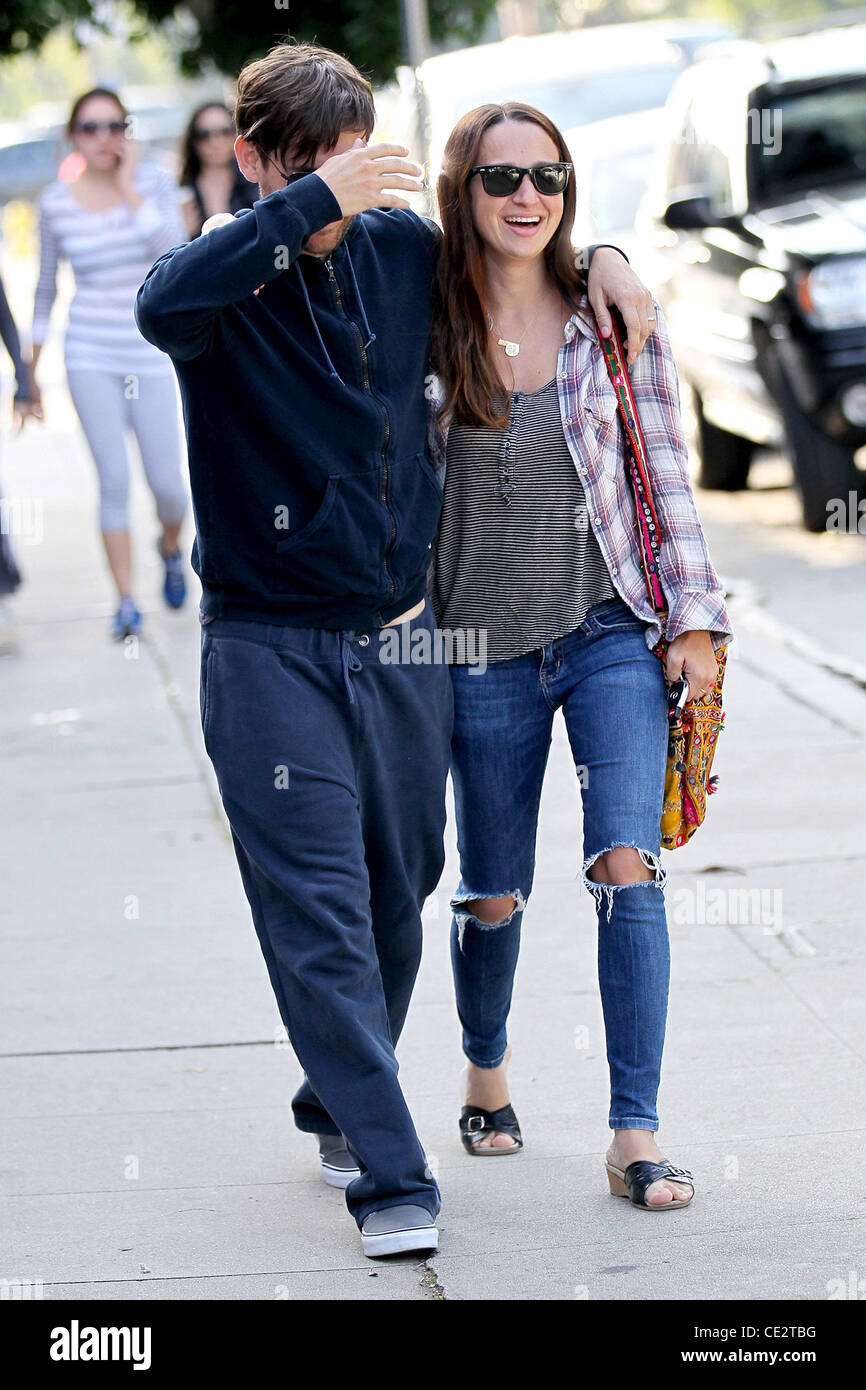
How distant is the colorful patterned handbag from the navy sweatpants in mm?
460

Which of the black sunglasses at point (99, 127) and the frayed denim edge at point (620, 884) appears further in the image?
the black sunglasses at point (99, 127)

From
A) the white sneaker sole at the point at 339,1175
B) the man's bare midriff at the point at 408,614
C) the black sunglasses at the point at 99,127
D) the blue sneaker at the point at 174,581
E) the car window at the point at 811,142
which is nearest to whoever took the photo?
the man's bare midriff at the point at 408,614

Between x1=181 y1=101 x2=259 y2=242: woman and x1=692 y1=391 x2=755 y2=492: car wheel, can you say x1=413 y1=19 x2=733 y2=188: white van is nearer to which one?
x1=692 y1=391 x2=755 y2=492: car wheel

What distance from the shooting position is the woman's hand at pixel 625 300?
11.6ft

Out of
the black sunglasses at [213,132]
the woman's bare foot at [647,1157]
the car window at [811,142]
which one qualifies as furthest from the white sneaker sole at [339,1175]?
the car window at [811,142]

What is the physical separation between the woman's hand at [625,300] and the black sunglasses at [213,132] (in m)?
5.06

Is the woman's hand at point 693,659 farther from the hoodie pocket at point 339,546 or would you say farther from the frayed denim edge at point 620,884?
the hoodie pocket at point 339,546

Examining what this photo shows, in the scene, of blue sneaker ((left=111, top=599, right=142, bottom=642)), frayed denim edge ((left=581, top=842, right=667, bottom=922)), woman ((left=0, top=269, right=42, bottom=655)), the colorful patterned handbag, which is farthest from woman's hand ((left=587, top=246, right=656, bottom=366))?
blue sneaker ((left=111, top=599, right=142, bottom=642))

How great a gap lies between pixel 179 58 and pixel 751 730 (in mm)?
7252

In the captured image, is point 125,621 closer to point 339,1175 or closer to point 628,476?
point 339,1175

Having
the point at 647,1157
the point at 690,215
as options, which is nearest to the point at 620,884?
the point at 647,1157
